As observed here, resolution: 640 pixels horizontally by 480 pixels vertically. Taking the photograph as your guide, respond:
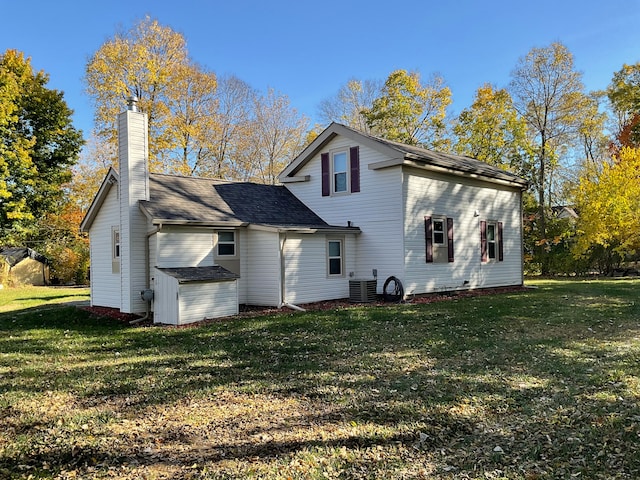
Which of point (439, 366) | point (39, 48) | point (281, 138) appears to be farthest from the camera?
point (281, 138)

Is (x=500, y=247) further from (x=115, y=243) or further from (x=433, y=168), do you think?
(x=115, y=243)

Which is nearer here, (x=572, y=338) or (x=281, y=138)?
(x=572, y=338)

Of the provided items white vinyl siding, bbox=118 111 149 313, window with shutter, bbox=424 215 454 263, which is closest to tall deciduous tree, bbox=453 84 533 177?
window with shutter, bbox=424 215 454 263

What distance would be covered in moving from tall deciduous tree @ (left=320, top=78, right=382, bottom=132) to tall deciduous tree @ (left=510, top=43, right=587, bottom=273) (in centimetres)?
966

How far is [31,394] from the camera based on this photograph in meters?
5.77

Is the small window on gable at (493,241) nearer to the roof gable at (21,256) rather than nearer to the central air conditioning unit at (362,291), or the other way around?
the central air conditioning unit at (362,291)

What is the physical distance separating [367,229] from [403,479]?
39.6ft

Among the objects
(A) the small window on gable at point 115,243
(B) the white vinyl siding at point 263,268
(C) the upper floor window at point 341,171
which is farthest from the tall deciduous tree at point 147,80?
(B) the white vinyl siding at point 263,268

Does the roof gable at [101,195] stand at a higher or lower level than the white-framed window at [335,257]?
higher

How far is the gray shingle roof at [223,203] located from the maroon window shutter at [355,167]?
5.36 ft

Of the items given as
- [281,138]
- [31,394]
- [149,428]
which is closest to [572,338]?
[149,428]

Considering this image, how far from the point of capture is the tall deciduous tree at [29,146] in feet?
85.5

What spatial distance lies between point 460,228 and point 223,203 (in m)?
8.34

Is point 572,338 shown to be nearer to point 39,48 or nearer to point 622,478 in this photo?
point 622,478
